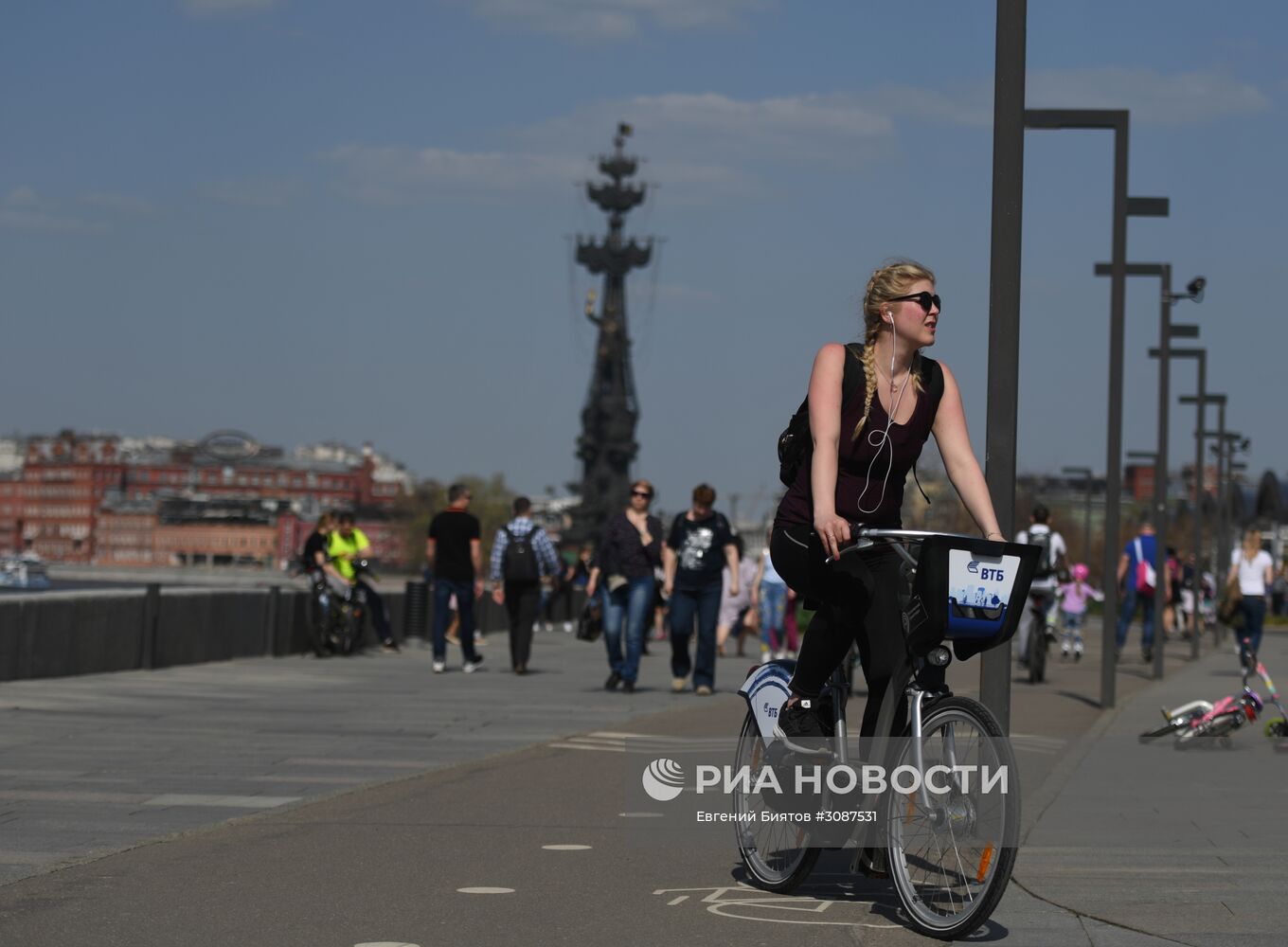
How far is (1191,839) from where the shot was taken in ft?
27.9

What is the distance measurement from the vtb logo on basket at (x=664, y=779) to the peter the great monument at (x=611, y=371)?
12158 cm

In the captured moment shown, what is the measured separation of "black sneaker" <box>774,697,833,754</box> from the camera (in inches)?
255

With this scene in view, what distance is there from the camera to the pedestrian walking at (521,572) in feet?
66.2

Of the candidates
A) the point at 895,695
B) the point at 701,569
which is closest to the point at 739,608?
the point at 701,569

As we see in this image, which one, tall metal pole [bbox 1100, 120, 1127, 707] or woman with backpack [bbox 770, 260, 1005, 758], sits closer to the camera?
woman with backpack [bbox 770, 260, 1005, 758]

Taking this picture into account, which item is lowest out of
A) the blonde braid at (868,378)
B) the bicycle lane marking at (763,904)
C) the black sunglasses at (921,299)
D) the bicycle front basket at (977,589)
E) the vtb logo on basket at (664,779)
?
the bicycle lane marking at (763,904)

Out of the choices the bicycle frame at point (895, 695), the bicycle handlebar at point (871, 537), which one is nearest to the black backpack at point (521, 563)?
the bicycle frame at point (895, 695)

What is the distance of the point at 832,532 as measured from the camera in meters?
5.91

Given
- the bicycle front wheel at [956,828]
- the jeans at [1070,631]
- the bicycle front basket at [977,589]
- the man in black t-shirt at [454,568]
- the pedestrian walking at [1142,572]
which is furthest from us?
the jeans at [1070,631]

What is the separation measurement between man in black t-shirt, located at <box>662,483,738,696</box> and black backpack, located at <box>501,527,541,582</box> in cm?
208

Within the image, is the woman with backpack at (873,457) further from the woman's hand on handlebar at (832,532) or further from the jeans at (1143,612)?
the jeans at (1143,612)

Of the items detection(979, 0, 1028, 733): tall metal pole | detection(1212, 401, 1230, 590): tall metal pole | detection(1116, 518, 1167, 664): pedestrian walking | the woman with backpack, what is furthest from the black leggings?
detection(1212, 401, 1230, 590): tall metal pole

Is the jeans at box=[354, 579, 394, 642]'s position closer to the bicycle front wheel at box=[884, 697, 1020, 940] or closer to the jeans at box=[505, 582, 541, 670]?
the jeans at box=[505, 582, 541, 670]

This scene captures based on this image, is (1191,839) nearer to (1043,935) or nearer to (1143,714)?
(1043,935)
